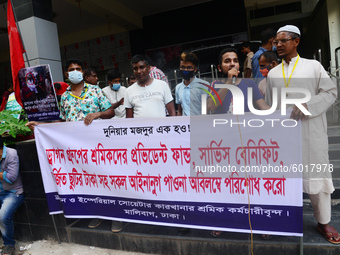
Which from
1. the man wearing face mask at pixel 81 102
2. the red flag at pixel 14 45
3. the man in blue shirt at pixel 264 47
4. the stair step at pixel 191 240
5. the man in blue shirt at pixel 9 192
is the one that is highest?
the red flag at pixel 14 45

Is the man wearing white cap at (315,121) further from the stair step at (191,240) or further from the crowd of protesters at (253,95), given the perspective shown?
the stair step at (191,240)

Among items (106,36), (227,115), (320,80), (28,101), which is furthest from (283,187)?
(106,36)

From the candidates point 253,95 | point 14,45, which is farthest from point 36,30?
point 253,95

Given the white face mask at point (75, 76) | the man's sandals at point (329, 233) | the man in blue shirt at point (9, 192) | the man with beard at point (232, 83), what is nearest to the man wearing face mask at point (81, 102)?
the white face mask at point (75, 76)

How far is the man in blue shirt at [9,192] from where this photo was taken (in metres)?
3.38

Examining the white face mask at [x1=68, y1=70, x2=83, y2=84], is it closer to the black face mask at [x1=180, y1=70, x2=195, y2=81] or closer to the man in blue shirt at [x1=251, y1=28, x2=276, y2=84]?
the black face mask at [x1=180, y1=70, x2=195, y2=81]

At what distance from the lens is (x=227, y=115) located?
2.50 m

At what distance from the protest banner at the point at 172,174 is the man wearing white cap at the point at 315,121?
5.3 inches

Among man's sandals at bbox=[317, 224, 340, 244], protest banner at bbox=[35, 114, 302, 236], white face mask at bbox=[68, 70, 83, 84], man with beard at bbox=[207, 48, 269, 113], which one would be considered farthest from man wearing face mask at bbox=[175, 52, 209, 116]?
man's sandals at bbox=[317, 224, 340, 244]

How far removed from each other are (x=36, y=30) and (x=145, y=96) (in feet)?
10.5

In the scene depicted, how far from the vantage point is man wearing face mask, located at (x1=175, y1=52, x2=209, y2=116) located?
3.29m

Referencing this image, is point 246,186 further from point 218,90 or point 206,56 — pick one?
point 206,56

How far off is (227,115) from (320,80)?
820 millimetres

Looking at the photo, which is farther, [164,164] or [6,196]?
[6,196]
